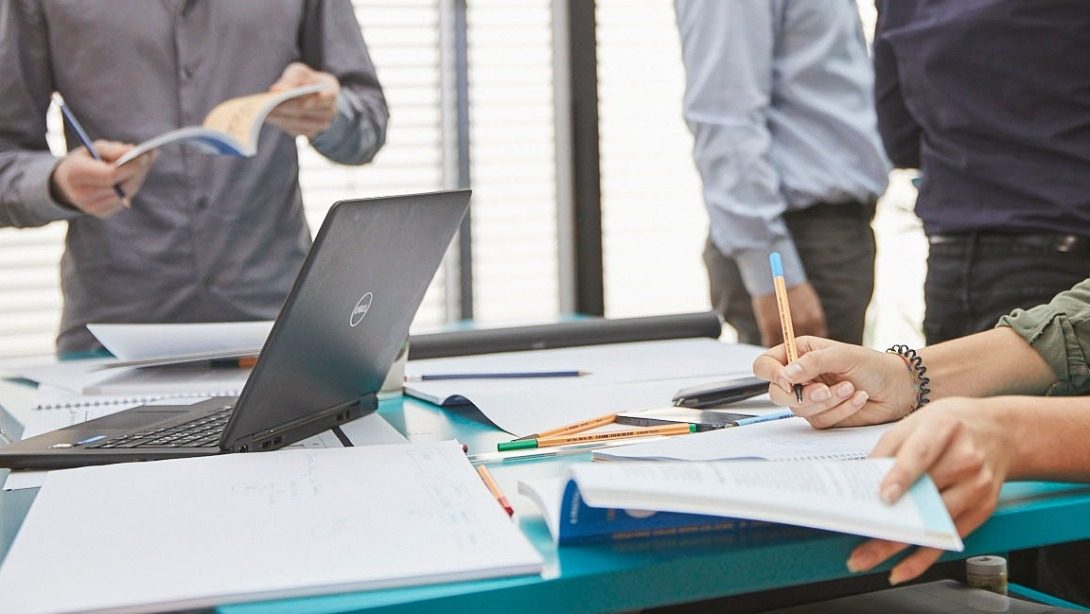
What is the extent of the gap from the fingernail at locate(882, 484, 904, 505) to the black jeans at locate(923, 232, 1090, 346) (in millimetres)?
1124

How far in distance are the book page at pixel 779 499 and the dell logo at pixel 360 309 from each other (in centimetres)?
43

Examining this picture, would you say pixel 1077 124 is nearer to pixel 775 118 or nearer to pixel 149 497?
pixel 775 118

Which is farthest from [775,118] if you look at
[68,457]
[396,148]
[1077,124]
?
[68,457]

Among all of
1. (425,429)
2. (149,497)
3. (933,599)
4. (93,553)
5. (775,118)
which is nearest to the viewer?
(93,553)

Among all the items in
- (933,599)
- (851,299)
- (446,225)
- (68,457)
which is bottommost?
(851,299)

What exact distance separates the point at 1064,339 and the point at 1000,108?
74cm

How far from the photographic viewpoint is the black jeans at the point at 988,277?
1.80 metres

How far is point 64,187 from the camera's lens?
1.88 m

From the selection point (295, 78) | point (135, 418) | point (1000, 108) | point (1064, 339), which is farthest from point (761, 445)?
point (295, 78)

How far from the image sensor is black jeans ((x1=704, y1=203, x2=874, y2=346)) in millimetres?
2641

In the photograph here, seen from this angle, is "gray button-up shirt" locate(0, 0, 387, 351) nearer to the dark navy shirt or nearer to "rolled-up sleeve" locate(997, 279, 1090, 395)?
the dark navy shirt

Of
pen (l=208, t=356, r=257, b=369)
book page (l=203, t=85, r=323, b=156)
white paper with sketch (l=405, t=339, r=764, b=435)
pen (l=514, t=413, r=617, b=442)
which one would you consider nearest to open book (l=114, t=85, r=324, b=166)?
book page (l=203, t=85, r=323, b=156)

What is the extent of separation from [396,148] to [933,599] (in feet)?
9.10

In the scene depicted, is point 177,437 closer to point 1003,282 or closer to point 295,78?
point 295,78
